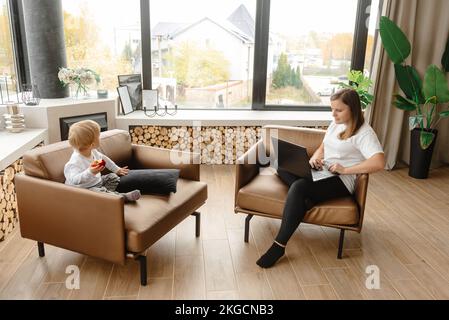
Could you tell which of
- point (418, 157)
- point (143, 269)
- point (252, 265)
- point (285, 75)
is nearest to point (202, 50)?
point (285, 75)

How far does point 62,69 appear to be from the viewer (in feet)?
11.5

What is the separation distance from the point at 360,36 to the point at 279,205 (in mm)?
2730

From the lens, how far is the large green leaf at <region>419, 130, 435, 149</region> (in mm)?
3783

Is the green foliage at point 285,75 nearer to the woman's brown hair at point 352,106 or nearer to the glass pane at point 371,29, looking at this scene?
the glass pane at point 371,29

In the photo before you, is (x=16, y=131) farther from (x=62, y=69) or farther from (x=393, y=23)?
(x=393, y=23)

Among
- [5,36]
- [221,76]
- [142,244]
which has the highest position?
[5,36]

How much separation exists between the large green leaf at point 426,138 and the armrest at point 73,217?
3.07 metres

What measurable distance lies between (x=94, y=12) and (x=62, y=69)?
0.82m

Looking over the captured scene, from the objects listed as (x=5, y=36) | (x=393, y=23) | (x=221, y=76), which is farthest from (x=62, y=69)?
(x=393, y=23)

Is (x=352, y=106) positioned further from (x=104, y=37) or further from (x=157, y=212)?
(x=104, y=37)

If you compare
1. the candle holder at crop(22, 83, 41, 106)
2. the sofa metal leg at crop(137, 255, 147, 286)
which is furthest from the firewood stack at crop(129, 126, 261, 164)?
the sofa metal leg at crop(137, 255, 147, 286)

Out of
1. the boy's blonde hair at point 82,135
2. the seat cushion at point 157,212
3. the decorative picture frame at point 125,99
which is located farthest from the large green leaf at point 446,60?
the boy's blonde hair at point 82,135

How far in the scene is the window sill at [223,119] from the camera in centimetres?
393
